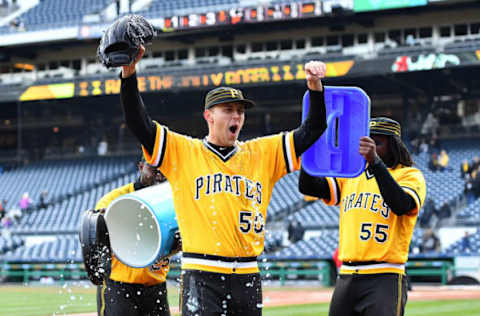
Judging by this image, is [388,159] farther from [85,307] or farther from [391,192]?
[85,307]

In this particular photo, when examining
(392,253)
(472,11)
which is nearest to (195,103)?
(472,11)

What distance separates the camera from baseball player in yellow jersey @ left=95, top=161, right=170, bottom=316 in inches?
218

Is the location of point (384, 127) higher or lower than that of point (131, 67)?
lower

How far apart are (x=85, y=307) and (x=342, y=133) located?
35.0 feet

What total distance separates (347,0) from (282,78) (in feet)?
11.4

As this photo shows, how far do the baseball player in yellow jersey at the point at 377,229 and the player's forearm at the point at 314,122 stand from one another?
0.61m

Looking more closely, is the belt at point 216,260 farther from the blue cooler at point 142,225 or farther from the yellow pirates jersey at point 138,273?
the yellow pirates jersey at point 138,273

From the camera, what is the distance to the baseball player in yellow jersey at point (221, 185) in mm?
4188

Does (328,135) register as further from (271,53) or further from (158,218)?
(271,53)

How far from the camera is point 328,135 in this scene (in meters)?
4.68

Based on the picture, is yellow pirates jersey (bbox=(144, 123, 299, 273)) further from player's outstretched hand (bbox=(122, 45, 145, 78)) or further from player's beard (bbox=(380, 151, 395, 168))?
player's beard (bbox=(380, 151, 395, 168))

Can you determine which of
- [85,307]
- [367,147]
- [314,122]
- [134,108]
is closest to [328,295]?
[85,307]

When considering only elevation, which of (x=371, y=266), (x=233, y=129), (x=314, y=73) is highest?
(x=314, y=73)

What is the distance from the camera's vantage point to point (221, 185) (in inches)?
168
